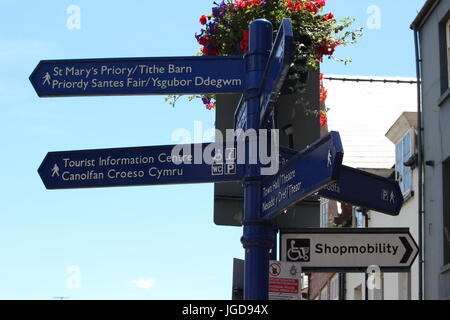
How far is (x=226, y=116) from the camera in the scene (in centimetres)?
718

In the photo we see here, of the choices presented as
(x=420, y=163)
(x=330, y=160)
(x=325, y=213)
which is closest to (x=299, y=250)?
(x=330, y=160)

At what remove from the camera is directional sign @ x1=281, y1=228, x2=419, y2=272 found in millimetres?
7336

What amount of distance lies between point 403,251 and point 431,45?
7.97 metres

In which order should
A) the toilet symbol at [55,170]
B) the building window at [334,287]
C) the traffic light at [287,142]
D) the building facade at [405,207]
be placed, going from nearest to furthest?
the toilet symbol at [55,170] → the traffic light at [287,142] → the building facade at [405,207] → the building window at [334,287]

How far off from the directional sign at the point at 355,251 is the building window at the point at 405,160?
11.0 meters

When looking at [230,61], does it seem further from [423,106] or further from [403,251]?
[423,106]

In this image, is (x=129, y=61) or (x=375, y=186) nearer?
(x=375, y=186)

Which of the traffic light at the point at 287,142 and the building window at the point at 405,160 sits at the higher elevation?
the building window at the point at 405,160

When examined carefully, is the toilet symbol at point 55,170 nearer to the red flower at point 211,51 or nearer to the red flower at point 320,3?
the red flower at point 211,51

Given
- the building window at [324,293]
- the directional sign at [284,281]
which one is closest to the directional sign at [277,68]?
the directional sign at [284,281]

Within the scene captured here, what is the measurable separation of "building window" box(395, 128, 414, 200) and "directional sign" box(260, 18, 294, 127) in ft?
41.5

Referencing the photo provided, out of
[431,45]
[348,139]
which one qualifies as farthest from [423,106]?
[348,139]

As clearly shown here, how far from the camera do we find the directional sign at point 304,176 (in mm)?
4961

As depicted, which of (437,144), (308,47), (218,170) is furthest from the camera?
(437,144)
